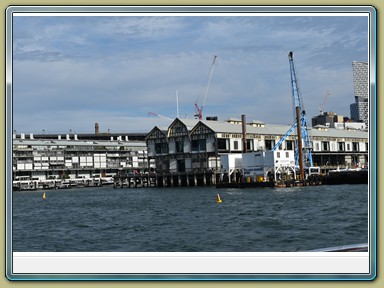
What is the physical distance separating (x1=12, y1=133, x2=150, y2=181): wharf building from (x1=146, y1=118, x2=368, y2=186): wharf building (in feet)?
61.9

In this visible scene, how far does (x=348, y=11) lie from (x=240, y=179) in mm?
61411

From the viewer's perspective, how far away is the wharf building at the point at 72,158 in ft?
304

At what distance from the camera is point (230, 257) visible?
27.7ft

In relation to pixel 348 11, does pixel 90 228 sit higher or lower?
lower

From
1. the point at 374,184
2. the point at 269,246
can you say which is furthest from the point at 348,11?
the point at 269,246

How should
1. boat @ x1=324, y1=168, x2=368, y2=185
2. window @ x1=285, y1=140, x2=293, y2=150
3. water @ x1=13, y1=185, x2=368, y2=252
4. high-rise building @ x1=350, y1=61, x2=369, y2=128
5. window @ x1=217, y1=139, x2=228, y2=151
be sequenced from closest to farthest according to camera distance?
1. high-rise building @ x1=350, y1=61, x2=369, y2=128
2. water @ x1=13, y1=185, x2=368, y2=252
3. boat @ x1=324, y1=168, x2=368, y2=185
4. window @ x1=217, y1=139, x2=228, y2=151
5. window @ x1=285, y1=140, x2=293, y2=150

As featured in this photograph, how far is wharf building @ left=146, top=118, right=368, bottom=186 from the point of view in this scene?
7725 centimetres

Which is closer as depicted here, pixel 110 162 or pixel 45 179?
pixel 45 179

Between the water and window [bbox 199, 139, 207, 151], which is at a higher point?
window [bbox 199, 139, 207, 151]

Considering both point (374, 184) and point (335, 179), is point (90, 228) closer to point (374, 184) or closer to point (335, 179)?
point (374, 184)

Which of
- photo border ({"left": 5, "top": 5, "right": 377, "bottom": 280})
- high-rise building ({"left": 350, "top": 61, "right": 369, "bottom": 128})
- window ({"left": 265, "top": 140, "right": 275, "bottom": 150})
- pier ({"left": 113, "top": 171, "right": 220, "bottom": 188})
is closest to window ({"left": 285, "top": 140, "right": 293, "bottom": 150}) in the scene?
window ({"left": 265, "top": 140, "right": 275, "bottom": 150})

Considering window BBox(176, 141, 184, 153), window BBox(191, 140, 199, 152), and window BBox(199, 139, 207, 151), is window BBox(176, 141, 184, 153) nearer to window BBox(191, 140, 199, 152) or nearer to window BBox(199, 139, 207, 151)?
window BBox(191, 140, 199, 152)

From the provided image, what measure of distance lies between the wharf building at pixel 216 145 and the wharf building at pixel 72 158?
18.9 metres

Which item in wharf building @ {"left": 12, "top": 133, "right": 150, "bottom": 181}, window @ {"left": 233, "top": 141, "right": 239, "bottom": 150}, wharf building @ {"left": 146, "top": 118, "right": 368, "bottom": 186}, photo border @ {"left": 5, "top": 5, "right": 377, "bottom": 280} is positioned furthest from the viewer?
wharf building @ {"left": 12, "top": 133, "right": 150, "bottom": 181}
